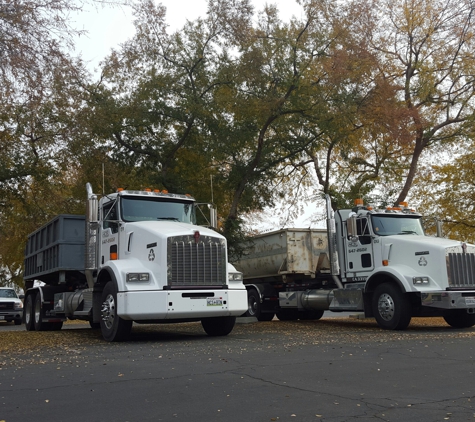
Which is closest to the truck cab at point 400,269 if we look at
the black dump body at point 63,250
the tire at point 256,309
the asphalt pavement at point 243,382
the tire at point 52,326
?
the asphalt pavement at point 243,382

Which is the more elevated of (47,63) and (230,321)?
(47,63)

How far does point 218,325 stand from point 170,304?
7.48ft

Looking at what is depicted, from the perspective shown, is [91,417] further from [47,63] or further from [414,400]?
[47,63]

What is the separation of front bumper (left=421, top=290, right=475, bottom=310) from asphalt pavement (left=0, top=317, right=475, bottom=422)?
2726 millimetres

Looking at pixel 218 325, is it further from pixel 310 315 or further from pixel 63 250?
pixel 310 315

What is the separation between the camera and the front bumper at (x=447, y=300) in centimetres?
1477

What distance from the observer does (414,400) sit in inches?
253

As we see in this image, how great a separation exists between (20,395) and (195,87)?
16358 mm

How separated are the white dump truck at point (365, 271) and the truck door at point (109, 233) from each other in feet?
20.4

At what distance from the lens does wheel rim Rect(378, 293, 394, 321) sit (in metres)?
15.5

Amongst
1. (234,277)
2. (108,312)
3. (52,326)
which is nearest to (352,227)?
(234,277)

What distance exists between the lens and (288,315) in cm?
2167

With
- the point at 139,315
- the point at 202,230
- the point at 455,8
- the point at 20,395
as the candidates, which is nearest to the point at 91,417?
the point at 20,395

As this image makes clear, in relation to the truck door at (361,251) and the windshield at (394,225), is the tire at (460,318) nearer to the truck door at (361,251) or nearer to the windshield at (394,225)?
the windshield at (394,225)
